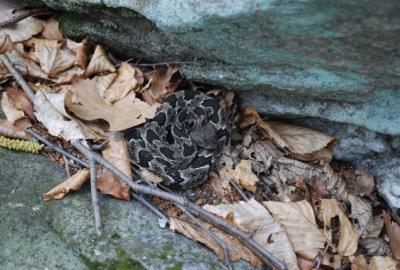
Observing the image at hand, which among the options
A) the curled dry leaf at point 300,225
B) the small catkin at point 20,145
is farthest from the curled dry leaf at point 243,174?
the small catkin at point 20,145

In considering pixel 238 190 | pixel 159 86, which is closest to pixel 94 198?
pixel 238 190

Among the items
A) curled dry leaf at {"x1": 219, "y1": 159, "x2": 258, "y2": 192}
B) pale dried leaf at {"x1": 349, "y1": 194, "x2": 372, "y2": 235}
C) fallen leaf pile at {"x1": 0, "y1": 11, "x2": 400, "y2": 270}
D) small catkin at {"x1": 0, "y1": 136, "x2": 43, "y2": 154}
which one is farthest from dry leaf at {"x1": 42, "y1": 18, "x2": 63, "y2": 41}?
pale dried leaf at {"x1": 349, "y1": 194, "x2": 372, "y2": 235}

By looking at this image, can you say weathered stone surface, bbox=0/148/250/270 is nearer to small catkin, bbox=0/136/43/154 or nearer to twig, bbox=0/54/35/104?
small catkin, bbox=0/136/43/154

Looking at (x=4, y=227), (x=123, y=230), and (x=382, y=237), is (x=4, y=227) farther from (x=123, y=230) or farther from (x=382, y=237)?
(x=382, y=237)

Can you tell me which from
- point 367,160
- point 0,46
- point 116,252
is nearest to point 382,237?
point 367,160

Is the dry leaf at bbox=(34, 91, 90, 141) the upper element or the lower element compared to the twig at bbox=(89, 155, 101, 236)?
upper

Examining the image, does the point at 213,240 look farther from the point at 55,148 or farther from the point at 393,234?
the point at 393,234
